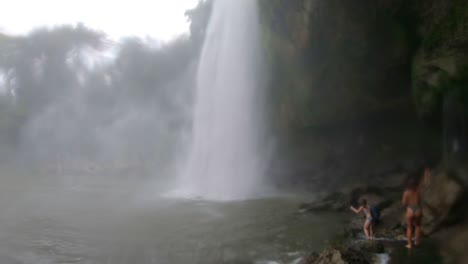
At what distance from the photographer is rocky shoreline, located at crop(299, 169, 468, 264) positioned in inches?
238

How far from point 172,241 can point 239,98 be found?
40.3 ft

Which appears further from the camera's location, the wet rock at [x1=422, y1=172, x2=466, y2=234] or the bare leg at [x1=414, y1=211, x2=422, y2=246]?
the wet rock at [x1=422, y1=172, x2=466, y2=234]

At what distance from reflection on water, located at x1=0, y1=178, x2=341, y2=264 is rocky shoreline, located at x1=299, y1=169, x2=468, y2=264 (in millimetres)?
1033

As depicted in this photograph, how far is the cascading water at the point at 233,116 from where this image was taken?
19969 mm

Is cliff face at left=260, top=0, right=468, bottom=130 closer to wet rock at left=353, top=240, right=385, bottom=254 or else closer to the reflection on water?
the reflection on water

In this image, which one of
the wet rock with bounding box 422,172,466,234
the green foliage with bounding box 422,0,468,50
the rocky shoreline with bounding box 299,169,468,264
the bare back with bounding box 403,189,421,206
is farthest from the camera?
the green foliage with bounding box 422,0,468,50

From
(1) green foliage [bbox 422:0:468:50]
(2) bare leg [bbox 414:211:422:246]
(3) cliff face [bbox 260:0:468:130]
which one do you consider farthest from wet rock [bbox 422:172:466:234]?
(1) green foliage [bbox 422:0:468:50]

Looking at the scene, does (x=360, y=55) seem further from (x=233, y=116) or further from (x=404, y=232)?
(x=404, y=232)

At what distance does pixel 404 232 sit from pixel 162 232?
592cm

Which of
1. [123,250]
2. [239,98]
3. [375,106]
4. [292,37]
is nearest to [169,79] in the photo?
[239,98]

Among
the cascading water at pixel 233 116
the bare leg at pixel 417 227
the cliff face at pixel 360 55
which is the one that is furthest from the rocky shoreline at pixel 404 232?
the cascading water at pixel 233 116

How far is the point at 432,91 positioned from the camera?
1096 centimetres

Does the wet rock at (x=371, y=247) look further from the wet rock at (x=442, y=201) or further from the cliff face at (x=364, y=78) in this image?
the cliff face at (x=364, y=78)

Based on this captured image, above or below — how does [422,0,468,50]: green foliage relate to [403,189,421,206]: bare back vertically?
above
